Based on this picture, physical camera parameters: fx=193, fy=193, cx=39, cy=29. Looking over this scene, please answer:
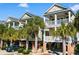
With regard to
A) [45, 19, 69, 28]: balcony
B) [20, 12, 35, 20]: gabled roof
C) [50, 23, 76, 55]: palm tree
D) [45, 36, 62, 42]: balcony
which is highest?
[20, 12, 35, 20]: gabled roof

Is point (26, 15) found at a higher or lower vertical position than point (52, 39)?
higher

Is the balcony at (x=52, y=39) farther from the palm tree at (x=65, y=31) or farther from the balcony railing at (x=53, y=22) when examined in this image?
the balcony railing at (x=53, y=22)

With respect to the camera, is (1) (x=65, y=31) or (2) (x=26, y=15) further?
(2) (x=26, y=15)

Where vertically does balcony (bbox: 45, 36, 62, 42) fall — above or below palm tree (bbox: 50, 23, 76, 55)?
below

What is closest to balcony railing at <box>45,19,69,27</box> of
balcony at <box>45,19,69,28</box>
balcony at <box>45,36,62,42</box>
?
balcony at <box>45,19,69,28</box>

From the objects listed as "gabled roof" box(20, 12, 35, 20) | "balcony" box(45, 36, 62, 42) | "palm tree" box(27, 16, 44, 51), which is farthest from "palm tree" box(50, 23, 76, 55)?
"gabled roof" box(20, 12, 35, 20)

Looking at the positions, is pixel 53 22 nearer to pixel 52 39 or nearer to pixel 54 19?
pixel 54 19

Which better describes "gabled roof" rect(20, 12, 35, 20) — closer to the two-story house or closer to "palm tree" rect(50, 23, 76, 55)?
the two-story house

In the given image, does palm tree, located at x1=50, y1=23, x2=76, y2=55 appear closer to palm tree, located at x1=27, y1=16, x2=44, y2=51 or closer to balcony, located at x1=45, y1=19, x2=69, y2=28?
balcony, located at x1=45, y1=19, x2=69, y2=28

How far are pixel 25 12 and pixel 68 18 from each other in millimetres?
595

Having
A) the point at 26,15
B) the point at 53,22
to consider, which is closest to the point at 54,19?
the point at 53,22
